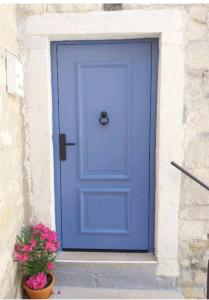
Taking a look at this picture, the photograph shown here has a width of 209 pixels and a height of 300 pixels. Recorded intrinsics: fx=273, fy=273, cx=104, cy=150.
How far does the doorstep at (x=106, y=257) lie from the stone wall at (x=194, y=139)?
0.30 meters

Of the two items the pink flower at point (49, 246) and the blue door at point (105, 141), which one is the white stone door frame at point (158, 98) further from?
the pink flower at point (49, 246)

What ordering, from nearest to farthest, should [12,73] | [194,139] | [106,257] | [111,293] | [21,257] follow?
[12,73] < [21,257] < [194,139] < [111,293] < [106,257]

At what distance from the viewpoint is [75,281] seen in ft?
7.77

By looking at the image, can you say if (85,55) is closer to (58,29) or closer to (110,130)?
(58,29)

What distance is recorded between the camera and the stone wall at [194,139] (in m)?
2.06

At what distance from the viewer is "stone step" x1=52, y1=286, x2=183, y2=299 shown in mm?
2232

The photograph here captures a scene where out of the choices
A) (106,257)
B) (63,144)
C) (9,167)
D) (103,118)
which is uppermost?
(103,118)

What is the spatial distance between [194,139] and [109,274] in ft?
4.42

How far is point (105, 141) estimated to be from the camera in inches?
92.4

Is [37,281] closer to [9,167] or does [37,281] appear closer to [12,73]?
[9,167]

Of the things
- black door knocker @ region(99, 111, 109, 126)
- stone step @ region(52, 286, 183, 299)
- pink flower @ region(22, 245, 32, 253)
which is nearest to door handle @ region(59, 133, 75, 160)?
black door knocker @ region(99, 111, 109, 126)

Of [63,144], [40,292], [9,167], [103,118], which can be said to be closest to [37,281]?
[40,292]

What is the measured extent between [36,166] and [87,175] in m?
0.44

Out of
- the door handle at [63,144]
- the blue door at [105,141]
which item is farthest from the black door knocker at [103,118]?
the door handle at [63,144]
